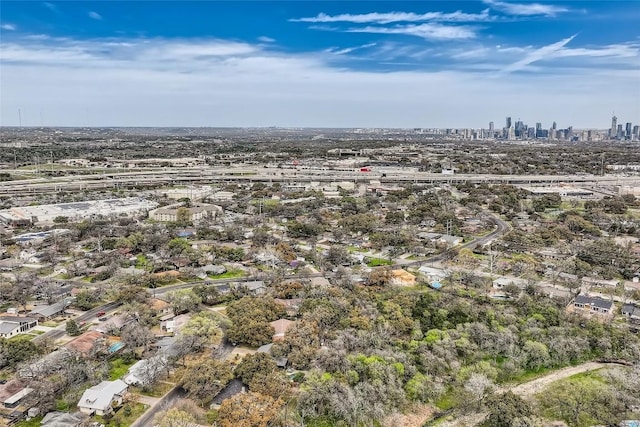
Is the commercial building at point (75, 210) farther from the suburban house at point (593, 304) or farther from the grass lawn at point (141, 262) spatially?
the suburban house at point (593, 304)

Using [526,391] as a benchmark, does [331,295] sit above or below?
above

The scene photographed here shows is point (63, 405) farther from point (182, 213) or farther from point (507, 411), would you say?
point (182, 213)

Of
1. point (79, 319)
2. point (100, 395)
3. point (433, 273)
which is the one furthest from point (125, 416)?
point (433, 273)

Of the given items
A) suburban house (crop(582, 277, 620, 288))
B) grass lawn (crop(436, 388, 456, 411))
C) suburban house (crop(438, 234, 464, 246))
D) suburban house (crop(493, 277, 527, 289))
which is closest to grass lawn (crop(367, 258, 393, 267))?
suburban house (crop(438, 234, 464, 246))

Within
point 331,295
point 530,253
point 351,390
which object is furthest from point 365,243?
point 351,390

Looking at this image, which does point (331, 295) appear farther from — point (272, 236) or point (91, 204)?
point (91, 204)

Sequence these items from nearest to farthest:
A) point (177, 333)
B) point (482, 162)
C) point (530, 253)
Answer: point (177, 333)
point (530, 253)
point (482, 162)

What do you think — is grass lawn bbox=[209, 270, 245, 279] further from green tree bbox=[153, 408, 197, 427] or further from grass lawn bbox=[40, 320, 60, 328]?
green tree bbox=[153, 408, 197, 427]
